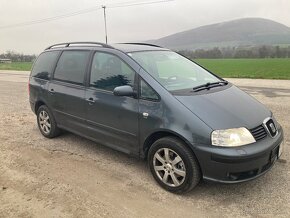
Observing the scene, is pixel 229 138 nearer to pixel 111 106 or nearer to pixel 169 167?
pixel 169 167

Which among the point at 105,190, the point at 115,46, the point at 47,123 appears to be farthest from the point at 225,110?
the point at 47,123

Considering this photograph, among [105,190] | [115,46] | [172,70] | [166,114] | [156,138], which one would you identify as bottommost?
[105,190]

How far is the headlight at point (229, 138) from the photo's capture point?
3373 mm

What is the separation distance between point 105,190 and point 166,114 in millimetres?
1176

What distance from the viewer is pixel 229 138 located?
338cm

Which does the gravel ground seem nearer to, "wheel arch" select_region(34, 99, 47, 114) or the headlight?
the headlight

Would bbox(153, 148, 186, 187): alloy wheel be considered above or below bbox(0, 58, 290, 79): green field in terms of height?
above

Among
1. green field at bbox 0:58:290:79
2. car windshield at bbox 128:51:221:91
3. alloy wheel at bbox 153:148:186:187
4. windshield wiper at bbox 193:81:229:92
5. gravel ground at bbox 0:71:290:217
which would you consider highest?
car windshield at bbox 128:51:221:91

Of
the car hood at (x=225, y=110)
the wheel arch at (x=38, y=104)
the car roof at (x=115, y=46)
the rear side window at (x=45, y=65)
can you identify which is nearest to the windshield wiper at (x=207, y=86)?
the car hood at (x=225, y=110)

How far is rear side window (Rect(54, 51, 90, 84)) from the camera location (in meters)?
5.00

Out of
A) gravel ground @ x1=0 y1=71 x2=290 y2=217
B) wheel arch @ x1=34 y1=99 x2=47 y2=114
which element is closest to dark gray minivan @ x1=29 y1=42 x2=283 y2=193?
gravel ground @ x1=0 y1=71 x2=290 y2=217

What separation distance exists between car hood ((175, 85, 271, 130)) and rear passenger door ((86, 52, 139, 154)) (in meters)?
0.77

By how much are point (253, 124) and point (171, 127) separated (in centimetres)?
92

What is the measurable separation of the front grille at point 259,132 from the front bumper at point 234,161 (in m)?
0.05
